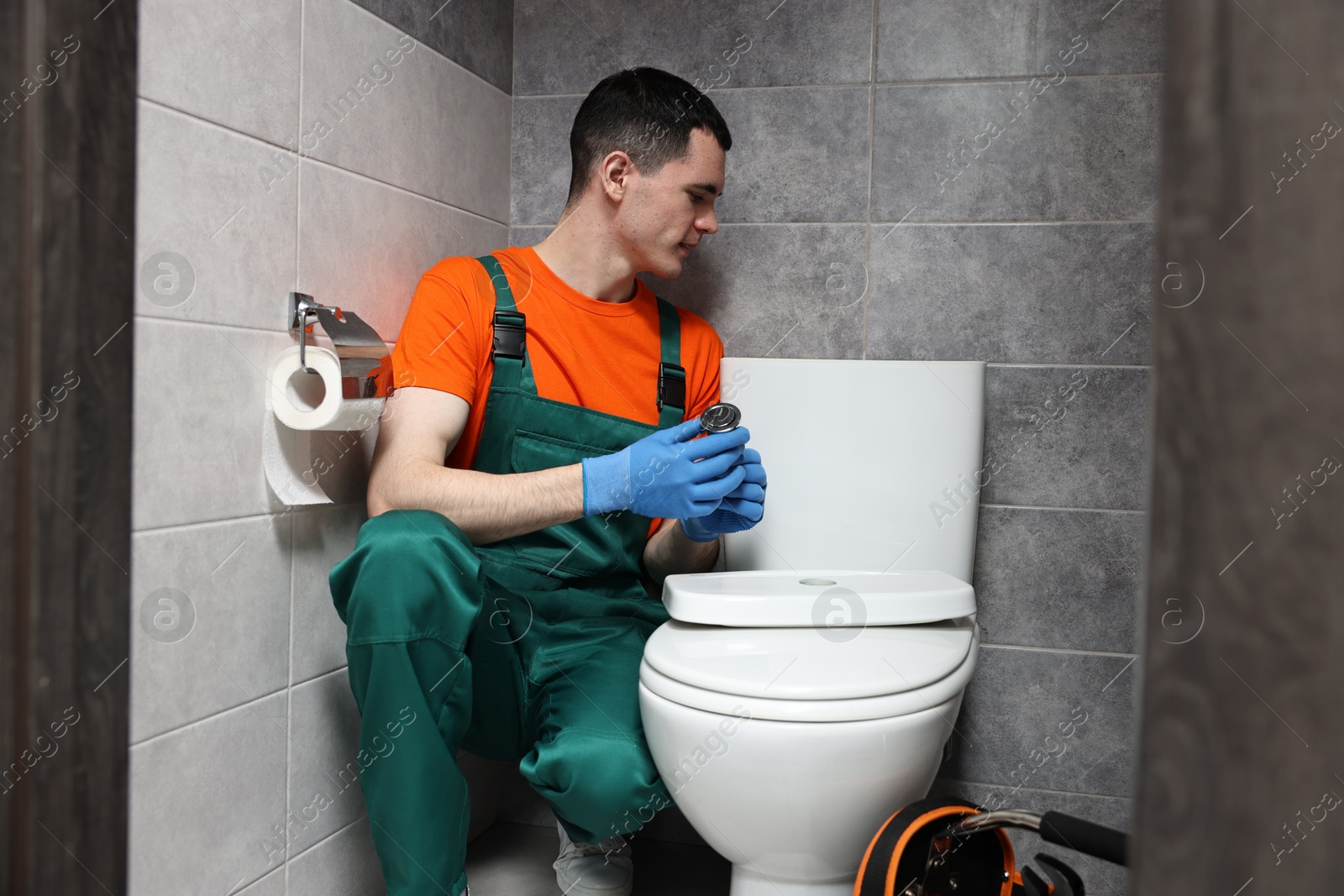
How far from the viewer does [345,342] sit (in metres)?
1.13

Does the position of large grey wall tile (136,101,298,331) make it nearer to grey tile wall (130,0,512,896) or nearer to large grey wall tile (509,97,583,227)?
grey tile wall (130,0,512,896)

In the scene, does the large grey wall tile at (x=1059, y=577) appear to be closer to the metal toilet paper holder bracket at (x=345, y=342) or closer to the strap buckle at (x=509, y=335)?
the strap buckle at (x=509, y=335)

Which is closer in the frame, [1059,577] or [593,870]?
[593,870]

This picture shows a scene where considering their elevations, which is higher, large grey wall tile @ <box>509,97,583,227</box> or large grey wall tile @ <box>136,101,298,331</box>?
large grey wall tile @ <box>509,97,583,227</box>

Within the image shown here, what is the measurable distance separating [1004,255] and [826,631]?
0.80 metres

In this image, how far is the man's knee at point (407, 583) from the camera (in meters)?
1.04

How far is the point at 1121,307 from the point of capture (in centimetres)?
155

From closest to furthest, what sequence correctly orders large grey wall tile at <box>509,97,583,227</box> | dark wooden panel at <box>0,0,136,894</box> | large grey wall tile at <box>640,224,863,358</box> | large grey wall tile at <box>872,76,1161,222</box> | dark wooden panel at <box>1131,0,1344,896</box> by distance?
dark wooden panel at <box>1131,0,1344,896</box> < dark wooden panel at <box>0,0,136,894</box> < large grey wall tile at <box>872,76,1161,222</box> < large grey wall tile at <box>640,224,863,358</box> < large grey wall tile at <box>509,97,583,227</box>

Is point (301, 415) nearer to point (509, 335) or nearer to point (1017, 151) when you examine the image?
point (509, 335)

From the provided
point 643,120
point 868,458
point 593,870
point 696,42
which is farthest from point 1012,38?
point 593,870

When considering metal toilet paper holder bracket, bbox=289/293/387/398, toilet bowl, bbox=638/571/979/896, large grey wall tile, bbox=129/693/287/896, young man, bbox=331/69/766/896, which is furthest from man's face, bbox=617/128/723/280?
large grey wall tile, bbox=129/693/287/896

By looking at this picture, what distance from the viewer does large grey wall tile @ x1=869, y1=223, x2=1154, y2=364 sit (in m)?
1.55

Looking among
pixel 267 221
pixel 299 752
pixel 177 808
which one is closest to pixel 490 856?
pixel 299 752

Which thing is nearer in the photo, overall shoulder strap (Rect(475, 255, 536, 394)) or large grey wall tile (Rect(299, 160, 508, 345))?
large grey wall tile (Rect(299, 160, 508, 345))
